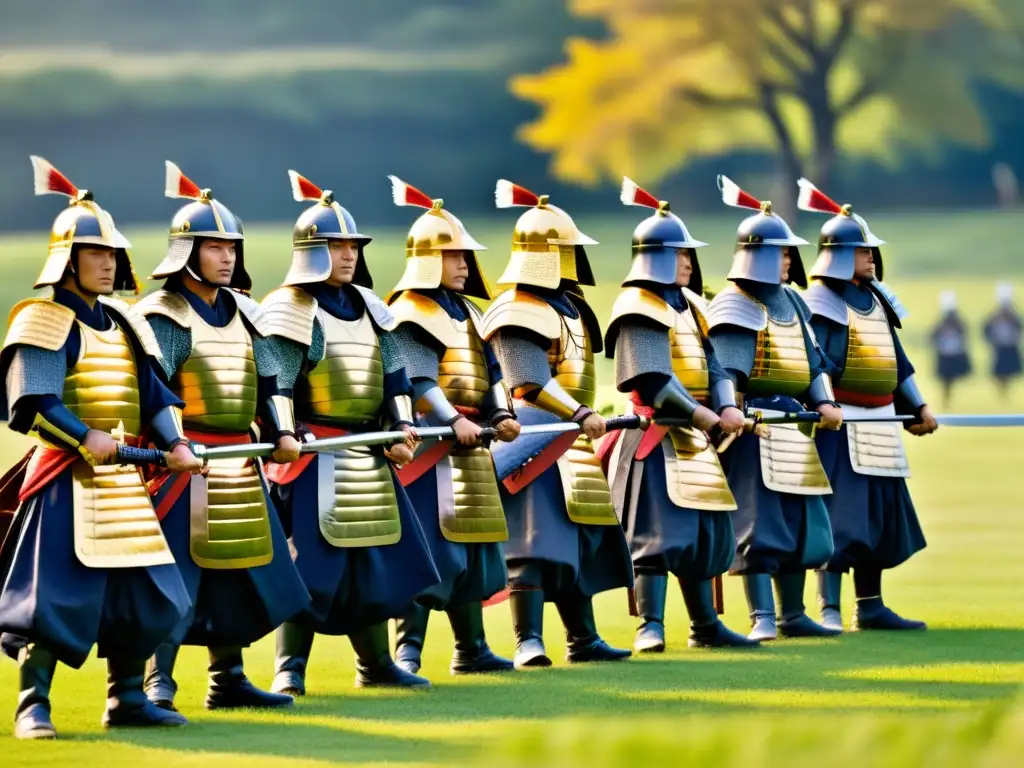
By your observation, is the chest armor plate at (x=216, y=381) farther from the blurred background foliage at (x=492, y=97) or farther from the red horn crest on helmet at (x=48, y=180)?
the blurred background foliage at (x=492, y=97)

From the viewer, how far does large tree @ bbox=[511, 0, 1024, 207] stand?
34.9m

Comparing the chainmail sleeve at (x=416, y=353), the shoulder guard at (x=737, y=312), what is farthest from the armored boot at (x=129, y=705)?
the shoulder guard at (x=737, y=312)

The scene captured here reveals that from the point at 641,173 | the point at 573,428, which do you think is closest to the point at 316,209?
the point at 573,428

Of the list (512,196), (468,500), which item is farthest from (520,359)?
(512,196)

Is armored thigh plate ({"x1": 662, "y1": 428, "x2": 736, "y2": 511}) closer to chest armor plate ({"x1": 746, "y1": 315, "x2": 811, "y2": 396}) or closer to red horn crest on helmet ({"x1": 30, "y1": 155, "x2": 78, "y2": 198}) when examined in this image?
chest armor plate ({"x1": 746, "y1": 315, "x2": 811, "y2": 396})

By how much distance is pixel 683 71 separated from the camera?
36.2 meters

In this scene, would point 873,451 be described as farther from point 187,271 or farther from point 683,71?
point 683,71

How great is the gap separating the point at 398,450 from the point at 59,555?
1.44m

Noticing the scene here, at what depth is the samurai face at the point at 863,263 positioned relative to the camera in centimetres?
925

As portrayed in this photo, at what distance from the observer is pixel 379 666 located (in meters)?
7.27

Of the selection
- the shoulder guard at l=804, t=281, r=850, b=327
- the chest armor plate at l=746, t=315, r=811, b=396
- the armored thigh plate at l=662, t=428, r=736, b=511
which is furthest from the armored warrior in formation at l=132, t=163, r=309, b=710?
the shoulder guard at l=804, t=281, r=850, b=327

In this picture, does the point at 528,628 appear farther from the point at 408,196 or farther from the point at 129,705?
the point at 129,705

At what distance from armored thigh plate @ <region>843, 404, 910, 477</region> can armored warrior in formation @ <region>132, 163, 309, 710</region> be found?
3.26 meters

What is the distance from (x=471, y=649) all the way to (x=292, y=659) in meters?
0.88
